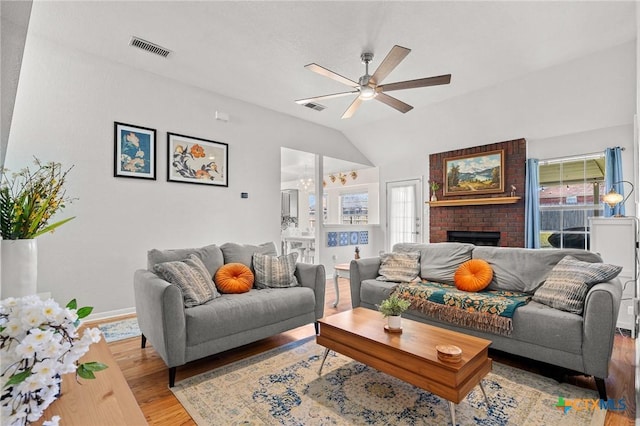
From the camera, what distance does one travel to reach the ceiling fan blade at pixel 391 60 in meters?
2.34

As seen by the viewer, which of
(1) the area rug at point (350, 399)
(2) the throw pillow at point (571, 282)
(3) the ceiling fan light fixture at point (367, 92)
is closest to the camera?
(1) the area rug at point (350, 399)

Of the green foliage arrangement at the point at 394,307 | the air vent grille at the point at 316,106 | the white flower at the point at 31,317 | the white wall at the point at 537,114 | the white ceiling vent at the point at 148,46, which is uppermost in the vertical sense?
the white ceiling vent at the point at 148,46

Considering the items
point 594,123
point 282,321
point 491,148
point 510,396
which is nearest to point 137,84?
point 282,321

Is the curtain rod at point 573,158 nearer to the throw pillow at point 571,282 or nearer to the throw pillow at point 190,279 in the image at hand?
the throw pillow at point 571,282

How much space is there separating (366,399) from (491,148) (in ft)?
15.7

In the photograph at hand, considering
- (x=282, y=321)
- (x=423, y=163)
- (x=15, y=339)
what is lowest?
(x=282, y=321)

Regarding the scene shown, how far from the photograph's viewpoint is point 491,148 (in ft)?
17.4

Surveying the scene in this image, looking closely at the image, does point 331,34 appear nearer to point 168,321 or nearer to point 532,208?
point 168,321

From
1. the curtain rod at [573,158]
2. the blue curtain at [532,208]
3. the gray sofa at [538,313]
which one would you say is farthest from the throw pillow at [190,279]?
the curtain rod at [573,158]

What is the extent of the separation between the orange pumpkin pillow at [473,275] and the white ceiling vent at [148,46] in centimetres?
378

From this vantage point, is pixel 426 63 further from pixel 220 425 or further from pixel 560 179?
pixel 220 425

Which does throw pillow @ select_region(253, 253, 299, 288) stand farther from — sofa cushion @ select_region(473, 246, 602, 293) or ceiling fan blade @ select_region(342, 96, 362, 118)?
sofa cushion @ select_region(473, 246, 602, 293)

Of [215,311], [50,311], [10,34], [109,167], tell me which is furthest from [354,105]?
[50,311]

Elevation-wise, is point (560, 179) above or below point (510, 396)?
above
